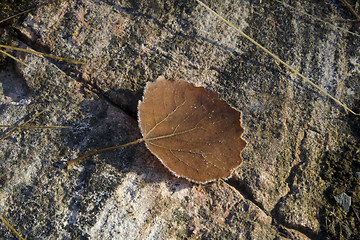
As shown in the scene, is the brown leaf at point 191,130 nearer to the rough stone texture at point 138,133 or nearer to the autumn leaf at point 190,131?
the autumn leaf at point 190,131

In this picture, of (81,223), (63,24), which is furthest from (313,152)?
(63,24)

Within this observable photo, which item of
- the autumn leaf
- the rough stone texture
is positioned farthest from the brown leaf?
the rough stone texture

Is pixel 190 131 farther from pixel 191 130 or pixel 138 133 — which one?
pixel 138 133

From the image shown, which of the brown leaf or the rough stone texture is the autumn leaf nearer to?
the brown leaf

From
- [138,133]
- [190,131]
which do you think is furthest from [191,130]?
[138,133]

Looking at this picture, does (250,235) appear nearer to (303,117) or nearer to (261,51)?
(303,117)

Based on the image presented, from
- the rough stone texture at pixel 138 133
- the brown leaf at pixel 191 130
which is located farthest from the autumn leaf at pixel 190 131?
the rough stone texture at pixel 138 133
